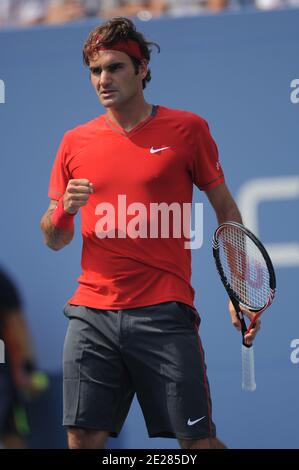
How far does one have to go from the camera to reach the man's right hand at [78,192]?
276cm

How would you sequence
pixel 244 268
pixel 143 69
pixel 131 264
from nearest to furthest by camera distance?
pixel 131 264
pixel 244 268
pixel 143 69

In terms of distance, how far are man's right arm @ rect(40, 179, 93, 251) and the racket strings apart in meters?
0.48

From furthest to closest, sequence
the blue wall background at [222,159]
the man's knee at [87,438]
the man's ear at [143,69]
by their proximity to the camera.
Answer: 1. the blue wall background at [222,159]
2. the man's ear at [143,69]
3. the man's knee at [87,438]

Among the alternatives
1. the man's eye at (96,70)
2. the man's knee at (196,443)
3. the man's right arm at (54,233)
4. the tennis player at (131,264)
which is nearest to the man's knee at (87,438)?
the tennis player at (131,264)

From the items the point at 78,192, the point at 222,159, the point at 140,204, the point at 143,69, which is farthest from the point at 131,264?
the point at 222,159

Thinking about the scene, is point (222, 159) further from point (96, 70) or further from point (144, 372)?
point (144, 372)

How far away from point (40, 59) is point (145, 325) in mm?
1631

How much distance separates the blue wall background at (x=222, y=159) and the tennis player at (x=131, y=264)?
829 millimetres

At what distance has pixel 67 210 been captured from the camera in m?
2.87

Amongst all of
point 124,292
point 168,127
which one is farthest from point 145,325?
point 168,127

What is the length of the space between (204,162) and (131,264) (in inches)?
16.3

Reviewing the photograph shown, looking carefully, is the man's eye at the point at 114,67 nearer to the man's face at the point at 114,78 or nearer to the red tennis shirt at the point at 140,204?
the man's face at the point at 114,78

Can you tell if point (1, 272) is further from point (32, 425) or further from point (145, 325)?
point (145, 325)

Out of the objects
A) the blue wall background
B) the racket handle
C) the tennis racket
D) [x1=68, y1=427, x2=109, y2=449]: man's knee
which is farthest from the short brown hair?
[x1=68, y1=427, x2=109, y2=449]: man's knee
